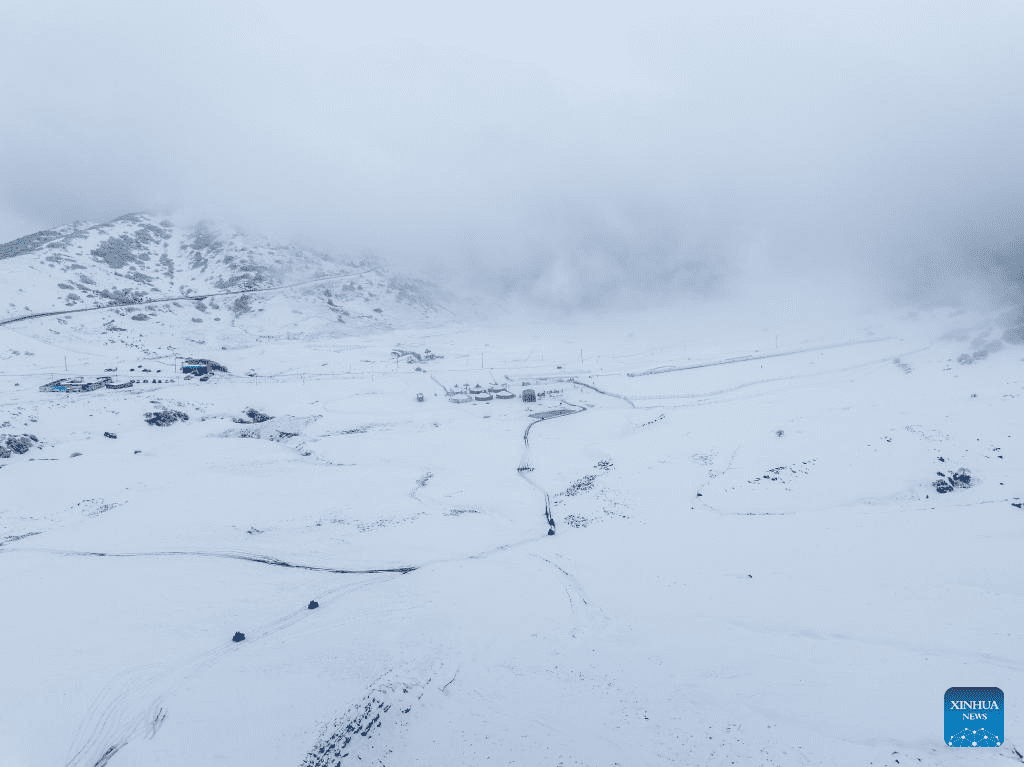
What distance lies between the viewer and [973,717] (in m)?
15.2

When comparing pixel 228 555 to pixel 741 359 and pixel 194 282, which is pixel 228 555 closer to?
pixel 741 359

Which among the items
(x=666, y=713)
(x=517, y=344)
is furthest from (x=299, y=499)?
(x=517, y=344)

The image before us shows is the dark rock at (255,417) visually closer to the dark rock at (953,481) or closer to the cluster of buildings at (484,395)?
the cluster of buildings at (484,395)

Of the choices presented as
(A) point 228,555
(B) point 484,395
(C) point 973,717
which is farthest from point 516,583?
(B) point 484,395

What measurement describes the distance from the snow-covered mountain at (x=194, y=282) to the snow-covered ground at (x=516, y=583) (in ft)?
170

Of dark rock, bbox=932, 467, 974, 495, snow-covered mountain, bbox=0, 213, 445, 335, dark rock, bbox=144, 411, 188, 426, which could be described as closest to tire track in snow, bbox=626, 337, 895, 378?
dark rock, bbox=932, 467, 974, 495

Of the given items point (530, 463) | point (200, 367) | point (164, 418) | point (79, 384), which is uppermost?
point (200, 367)

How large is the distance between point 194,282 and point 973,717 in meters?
140

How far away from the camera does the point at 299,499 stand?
115 feet

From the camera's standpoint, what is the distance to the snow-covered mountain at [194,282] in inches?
3846

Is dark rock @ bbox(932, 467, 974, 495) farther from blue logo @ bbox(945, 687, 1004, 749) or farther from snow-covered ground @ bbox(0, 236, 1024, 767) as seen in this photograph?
blue logo @ bbox(945, 687, 1004, 749)

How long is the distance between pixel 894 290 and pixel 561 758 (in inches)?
4837

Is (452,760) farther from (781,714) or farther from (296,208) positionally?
(296,208)

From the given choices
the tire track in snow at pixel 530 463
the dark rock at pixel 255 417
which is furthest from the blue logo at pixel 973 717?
the dark rock at pixel 255 417
